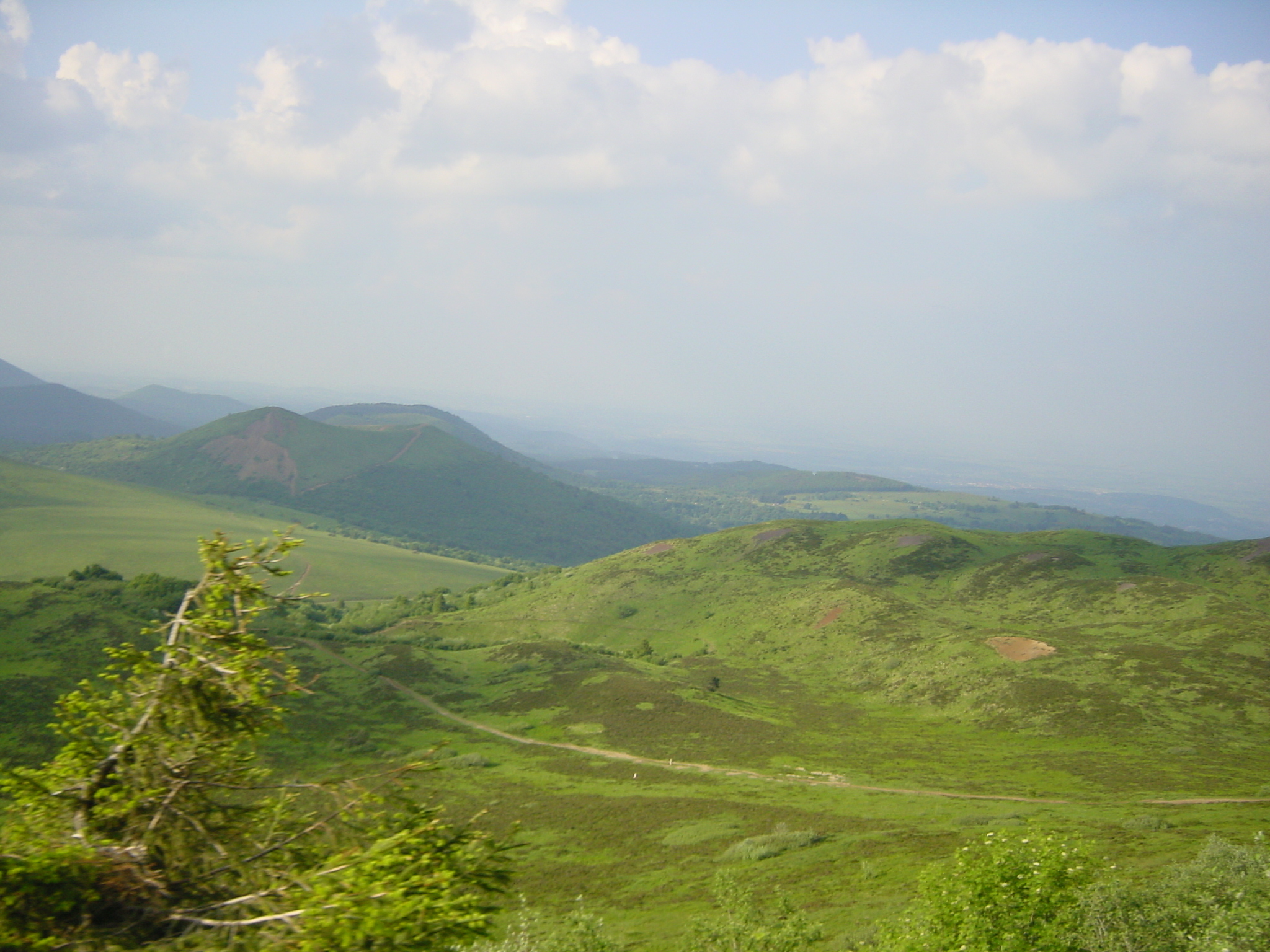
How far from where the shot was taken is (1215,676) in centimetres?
7606

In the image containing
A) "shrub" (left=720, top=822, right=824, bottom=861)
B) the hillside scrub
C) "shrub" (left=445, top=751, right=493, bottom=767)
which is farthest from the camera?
"shrub" (left=445, top=751, right=493, bottom=767)

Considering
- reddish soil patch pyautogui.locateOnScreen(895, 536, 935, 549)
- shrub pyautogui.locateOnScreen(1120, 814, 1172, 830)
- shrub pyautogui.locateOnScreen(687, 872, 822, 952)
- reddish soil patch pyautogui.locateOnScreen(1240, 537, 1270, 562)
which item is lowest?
shrub pyautogui.locateOnScreen(1120, 814, 1172, 830)

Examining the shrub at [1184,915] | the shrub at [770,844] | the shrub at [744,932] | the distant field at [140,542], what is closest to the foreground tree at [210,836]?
the shrub at [744,932]

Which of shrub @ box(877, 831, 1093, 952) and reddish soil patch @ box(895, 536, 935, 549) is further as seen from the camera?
reddish soil patch @ box(895, 536, 935, 549)

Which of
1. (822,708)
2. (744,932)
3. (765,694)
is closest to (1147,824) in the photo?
(744,932)

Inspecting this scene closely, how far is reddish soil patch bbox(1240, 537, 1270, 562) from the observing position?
12099 centimetres

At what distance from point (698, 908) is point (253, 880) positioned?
28.4m

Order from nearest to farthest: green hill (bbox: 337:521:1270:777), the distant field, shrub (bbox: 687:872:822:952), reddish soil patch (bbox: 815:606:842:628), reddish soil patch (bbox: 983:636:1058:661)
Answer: shrub (bbox: 687:872:822:952)
green hill (bbox: 337:521:1270:777)
reddish soil patch (bbox: 983:636:1058:661)
reddish soil patch (bbox: 815:606:842:628)
the distant field

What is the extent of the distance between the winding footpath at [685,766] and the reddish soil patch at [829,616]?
53011 mm

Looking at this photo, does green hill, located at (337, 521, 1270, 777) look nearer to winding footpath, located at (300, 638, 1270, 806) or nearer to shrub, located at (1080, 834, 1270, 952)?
winding footpath, located at (300, 638, 1270, 806)

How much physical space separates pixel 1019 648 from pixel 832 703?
23.1 m

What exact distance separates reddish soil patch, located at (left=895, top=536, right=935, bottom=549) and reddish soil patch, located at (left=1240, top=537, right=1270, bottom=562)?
47.9m

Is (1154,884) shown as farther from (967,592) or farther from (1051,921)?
(967,592)

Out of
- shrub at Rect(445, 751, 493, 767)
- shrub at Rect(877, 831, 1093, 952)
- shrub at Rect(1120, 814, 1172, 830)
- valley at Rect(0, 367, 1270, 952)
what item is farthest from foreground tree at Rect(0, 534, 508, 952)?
shrub at Rect(445, 751, 493, 767)
